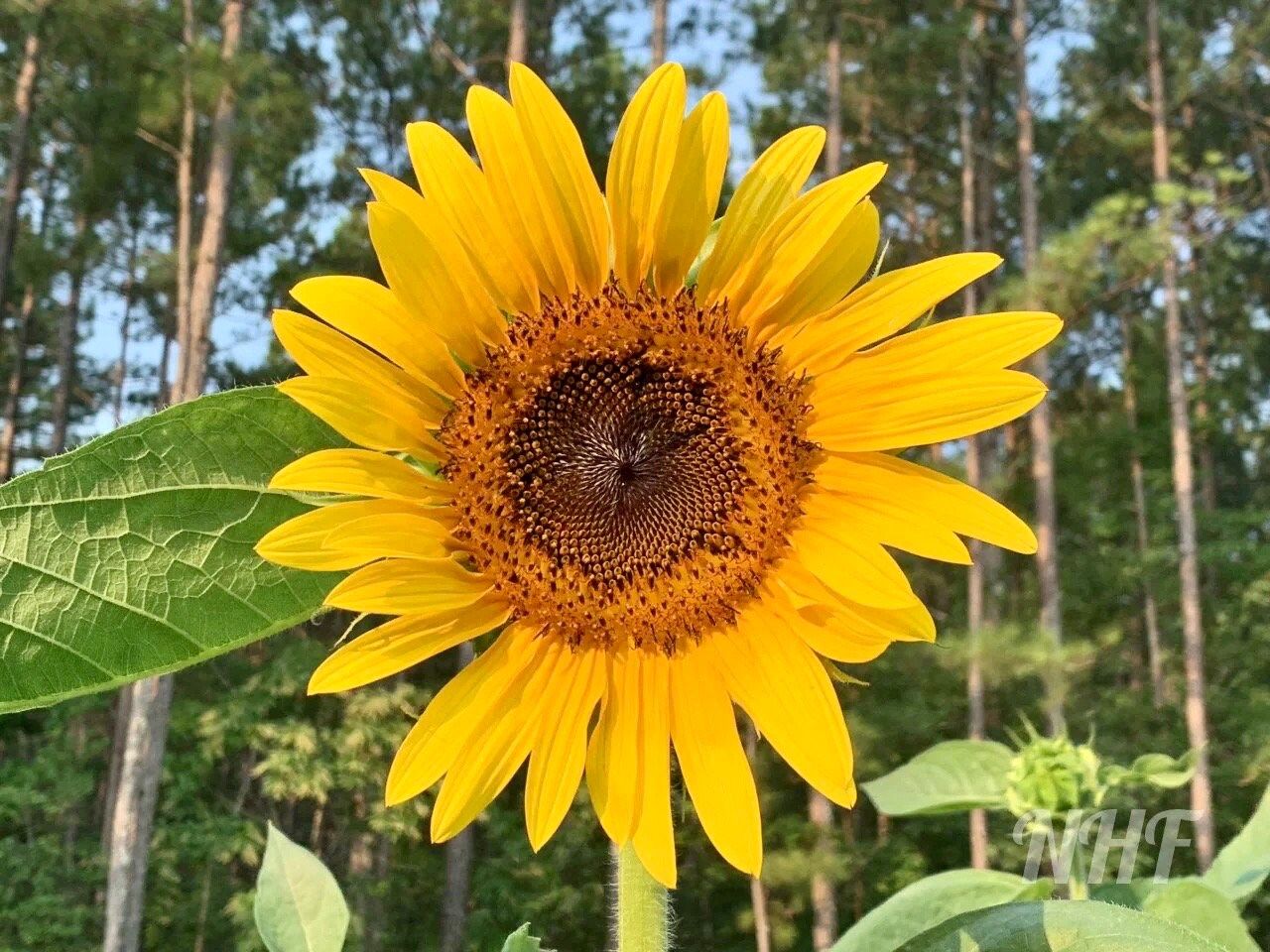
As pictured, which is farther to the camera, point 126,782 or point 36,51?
point 36,51

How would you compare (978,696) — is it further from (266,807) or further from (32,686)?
(32,686)

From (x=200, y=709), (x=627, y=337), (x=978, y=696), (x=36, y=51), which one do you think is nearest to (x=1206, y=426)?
(x=978, y=696)

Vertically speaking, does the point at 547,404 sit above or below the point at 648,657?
above

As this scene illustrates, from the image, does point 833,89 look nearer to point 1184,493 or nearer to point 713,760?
point 1184,493

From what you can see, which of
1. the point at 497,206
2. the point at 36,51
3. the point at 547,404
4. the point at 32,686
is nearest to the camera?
the point at 32,686

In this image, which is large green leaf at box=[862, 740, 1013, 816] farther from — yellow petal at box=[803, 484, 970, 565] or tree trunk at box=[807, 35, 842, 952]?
tree trunk at box=[807, 35, 842, 952]

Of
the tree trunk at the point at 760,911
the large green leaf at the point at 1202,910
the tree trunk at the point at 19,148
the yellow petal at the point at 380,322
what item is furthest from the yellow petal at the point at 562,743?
the tree trunk at the point at 19,148

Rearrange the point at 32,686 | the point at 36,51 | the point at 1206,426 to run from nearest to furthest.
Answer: the point at 32,686
the point at 36,51
the point at 1206,426

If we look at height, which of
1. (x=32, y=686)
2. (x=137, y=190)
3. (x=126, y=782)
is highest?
(x=137, y=190)
